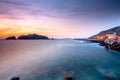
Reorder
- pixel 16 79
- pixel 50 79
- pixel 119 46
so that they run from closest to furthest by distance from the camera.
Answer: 1. pixel 16 79
2. pixel 50 79
3. pixel 119 46

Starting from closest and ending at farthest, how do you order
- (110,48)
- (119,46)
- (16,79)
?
(16,79) < (119,46) < (110,48)

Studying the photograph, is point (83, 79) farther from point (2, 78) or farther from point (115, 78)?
point (2, 78)

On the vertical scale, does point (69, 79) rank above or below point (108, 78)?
above

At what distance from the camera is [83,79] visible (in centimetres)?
1989

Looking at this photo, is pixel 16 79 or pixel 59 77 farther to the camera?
pixel 59 77

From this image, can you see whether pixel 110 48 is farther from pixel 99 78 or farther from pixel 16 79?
pixel 16 79

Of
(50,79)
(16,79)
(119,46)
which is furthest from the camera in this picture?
(119,46)

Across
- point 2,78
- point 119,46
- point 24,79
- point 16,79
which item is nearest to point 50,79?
point 24,79

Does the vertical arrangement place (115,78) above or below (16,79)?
below

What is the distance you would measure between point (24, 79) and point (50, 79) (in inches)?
175

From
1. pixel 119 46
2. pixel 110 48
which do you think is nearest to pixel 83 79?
pixel 119 46

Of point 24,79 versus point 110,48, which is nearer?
point 24,79

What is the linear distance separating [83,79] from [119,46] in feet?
143

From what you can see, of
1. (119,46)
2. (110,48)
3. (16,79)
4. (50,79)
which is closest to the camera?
(16,79)
